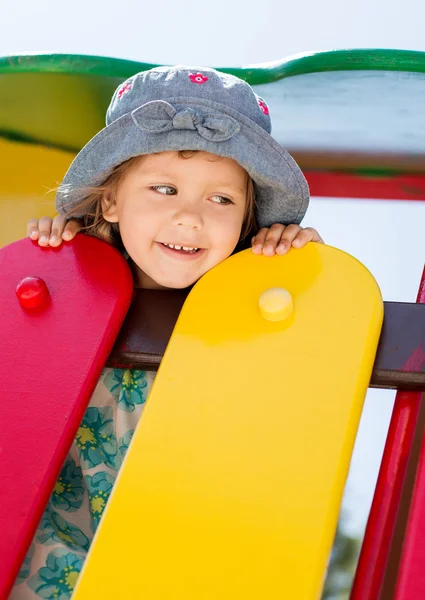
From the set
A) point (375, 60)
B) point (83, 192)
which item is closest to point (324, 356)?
point (83, 192)

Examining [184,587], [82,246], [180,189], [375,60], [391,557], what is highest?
[375,60]

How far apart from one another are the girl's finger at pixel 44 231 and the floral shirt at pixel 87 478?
25 centimetres

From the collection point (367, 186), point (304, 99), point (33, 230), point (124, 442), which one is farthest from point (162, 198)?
point (367, 186)

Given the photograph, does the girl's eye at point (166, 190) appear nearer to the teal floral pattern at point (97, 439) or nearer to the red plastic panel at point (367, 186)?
the teal floral pattern at point (97, 439)

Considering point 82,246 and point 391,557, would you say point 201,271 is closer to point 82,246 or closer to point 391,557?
point 82,246

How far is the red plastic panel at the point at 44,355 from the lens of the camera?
3.14ft

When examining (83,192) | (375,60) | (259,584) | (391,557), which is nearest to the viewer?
(259,584)

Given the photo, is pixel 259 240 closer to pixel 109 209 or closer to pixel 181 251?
pixel 181 251

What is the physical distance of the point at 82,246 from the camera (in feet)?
4.27

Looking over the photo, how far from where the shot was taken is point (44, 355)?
111cm

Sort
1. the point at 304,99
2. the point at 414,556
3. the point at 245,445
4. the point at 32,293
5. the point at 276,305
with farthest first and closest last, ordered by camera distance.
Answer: the point at 304,99 → the point at 32,293 → the point at 276,305 → the point at 245,445 → the point at 414,556

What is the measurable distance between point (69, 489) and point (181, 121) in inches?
24.9

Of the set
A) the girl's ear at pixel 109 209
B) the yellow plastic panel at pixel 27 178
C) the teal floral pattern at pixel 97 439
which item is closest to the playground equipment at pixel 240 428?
the girl's ear at pixel 109 209

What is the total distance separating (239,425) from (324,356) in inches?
5.9
